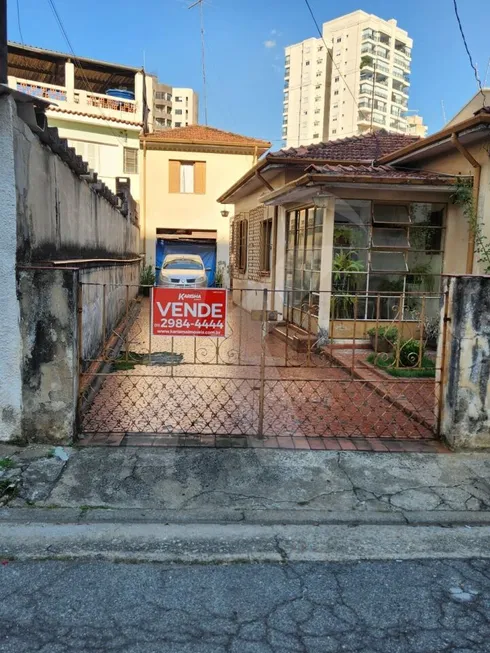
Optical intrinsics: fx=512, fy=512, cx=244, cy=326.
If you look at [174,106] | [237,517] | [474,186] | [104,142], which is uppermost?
[174,106]

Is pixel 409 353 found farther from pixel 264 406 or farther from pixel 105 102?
pixel 105 102

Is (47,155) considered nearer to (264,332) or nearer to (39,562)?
(264,332)

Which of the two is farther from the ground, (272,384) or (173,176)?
(173,176)

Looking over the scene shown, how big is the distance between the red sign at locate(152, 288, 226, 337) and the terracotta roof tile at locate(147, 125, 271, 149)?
59.7 feet

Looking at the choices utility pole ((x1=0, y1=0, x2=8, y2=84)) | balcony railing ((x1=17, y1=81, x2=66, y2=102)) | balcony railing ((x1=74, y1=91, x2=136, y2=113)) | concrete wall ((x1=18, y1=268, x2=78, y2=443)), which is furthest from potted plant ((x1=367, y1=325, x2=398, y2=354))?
balcony railing ((x1=17, y1=81, x2=66, y2=102))

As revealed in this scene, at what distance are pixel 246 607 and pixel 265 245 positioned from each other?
11431mm

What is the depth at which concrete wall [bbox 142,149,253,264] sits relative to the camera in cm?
2184

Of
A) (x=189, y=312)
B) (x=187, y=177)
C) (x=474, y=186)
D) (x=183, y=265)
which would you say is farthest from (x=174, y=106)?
(x=189, y=312)

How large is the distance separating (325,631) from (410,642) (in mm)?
396

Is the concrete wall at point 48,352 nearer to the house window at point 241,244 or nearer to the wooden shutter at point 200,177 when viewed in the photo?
the house window at point 241,244

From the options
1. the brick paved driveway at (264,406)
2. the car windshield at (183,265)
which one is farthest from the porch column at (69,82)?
the brick paved driveway at (264,406)

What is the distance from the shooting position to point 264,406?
602 cm

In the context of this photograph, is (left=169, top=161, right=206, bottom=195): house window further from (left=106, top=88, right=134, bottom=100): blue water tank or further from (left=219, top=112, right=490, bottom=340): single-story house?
(left=219, top=112, right=490, bottom=340): single-story house

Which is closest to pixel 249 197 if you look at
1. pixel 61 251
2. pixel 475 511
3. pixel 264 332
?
pixel 61 251
